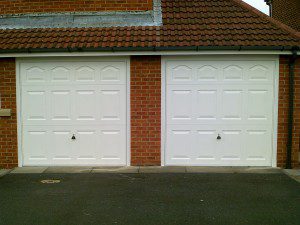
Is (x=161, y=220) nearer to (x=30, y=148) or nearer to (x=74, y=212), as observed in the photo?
(x=74, y=212)

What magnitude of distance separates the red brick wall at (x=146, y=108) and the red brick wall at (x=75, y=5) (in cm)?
146

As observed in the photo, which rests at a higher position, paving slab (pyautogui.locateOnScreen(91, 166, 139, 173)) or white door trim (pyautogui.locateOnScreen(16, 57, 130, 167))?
white door trim (pyautogui.locateOnScreen(16, 57, 130, 167))

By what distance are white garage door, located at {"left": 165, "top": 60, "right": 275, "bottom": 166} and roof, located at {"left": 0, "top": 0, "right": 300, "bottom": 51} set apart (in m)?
0.51

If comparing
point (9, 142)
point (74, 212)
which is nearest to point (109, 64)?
point (9, 142)

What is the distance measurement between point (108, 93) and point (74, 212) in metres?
3.31

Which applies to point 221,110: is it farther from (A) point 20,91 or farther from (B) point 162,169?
(A) point 20,91

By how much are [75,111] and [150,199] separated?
3.12m

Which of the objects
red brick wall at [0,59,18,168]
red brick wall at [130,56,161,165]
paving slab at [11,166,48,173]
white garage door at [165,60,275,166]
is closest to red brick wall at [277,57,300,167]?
white garage door at [165,60,275,166]

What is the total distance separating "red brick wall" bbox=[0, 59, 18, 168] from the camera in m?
8.40

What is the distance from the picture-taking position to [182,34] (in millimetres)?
8281

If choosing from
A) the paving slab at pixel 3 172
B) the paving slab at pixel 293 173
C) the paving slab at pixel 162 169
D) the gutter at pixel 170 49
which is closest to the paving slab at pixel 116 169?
the paving slab at pixel 162 169

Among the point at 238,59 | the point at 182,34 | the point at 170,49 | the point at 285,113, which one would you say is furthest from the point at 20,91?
the point at 285,113

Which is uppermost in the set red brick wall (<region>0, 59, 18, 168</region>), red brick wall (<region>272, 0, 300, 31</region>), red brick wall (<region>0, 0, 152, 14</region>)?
red brick wall (<region>272, 0, 300, 31</region>)

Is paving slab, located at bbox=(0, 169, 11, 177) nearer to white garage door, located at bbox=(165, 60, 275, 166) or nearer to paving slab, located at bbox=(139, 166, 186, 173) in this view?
paving slab, located at bbox=(139, 166, 186, 173)
